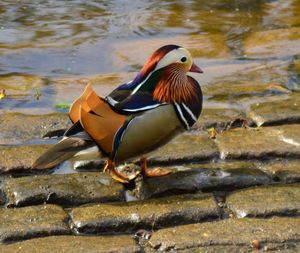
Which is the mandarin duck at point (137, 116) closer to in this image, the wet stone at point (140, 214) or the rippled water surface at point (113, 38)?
the wet stone at point (140, 214)

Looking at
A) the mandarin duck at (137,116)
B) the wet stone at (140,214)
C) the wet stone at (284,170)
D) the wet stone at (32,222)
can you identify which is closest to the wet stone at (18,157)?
the mandarin duck at (137,116)

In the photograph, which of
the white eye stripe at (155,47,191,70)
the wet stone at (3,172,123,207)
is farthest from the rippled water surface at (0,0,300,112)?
the white eye stripe at (155,47,191,70)

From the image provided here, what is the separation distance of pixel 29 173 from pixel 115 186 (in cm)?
49

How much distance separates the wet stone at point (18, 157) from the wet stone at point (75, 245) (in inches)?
30.7

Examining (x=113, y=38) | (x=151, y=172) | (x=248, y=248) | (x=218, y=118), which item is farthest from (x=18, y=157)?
(x=113, y=38)

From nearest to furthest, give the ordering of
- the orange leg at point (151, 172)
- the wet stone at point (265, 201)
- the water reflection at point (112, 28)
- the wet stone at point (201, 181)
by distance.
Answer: the wet stone at point (265, 201) < the wet stone at point (201, 181) < the orange leg at point (151, 172) < the water reflection at point (112, 28)

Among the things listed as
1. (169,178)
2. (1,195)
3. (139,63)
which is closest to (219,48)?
(139,63)

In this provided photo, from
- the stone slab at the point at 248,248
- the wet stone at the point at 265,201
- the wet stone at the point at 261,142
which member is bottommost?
the wet stone at the point at 261,142

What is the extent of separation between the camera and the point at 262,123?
4.75 m

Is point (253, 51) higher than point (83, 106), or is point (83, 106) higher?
point (83, 106)

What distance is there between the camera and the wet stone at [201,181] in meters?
3.98

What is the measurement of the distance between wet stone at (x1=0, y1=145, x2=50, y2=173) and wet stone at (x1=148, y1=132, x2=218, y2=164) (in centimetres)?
59

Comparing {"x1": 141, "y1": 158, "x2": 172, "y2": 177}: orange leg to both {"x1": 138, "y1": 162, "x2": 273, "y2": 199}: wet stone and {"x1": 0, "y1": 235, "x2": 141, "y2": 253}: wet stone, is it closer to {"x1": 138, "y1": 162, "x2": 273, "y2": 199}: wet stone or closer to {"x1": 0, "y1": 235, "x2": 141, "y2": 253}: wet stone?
{"x1": 138, "y1": 162, "x2": 273, "y2": 199}: wet stone

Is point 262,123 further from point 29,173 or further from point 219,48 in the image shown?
point 219,48
